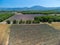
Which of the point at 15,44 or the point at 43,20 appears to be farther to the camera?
the point at 43,20

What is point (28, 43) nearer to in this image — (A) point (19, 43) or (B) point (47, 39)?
(A) point (19, 43)

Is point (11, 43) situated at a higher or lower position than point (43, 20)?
higher

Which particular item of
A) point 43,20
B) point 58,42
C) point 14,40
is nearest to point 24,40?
point 14,40

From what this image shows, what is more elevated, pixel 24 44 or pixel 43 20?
pixel 24 44

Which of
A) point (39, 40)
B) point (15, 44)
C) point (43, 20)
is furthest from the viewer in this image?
point (43, 20)

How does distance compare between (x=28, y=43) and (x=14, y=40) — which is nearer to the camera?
(x=28, y=43)

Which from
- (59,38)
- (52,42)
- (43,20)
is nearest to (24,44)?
(52,42)

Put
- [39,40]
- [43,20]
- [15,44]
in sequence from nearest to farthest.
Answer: [15,44]
[39,40]
[43,20]

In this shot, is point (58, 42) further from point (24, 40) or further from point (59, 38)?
point (24, 40)
